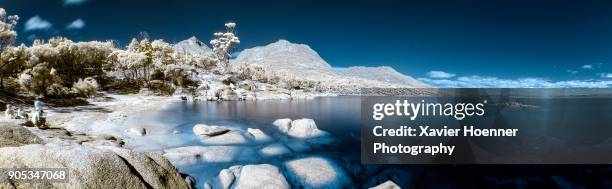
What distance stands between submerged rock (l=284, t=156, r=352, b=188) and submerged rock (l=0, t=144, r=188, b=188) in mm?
6719

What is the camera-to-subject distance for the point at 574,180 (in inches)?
790

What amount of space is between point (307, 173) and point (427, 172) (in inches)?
284

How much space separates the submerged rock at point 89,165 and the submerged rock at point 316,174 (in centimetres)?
672

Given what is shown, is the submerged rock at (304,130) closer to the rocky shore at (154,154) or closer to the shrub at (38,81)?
the rocky shore at (154,154)

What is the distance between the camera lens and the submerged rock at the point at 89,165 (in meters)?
10.1

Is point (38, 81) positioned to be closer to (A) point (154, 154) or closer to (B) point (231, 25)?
(A) point (154, 154)

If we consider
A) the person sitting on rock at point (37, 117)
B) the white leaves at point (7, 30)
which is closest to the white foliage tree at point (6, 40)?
the white leaves at point (7, 30)

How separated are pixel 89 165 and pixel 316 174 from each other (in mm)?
10437

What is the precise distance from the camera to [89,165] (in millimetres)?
10805

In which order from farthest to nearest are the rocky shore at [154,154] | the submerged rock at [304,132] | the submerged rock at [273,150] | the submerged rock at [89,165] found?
1. the submerged rock at [304,132]
2. the submerged rock at [273,150]
3. the rocky shore at [154,154]
4. the submerged rock at [89,165]

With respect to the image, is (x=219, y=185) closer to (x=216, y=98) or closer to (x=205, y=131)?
(x=205, y=131)

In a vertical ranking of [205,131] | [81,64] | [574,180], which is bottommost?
[574,180]

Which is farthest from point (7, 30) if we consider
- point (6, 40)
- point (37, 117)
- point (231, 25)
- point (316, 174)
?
point (231, 25)

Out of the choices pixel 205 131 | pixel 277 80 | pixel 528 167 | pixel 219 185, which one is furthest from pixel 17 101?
pixel 277 80
